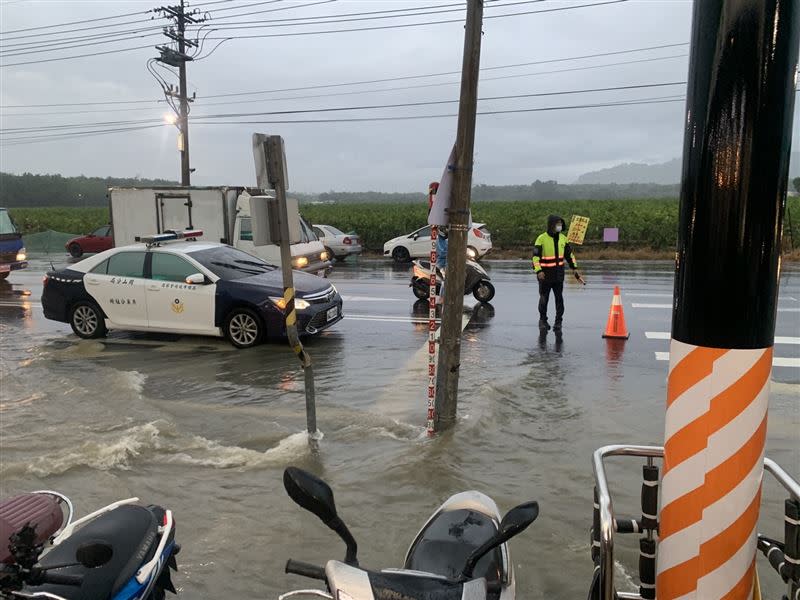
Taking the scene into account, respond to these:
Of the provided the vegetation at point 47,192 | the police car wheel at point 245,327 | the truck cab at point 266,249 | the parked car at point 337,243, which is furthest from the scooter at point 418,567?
the vegetation at point 47,192

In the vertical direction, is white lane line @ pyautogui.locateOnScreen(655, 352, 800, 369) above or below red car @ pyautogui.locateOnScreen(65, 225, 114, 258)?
below

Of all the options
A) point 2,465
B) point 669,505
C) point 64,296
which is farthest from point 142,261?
point 669,505

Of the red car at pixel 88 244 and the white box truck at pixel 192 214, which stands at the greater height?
the white box truck at pixel 192 214

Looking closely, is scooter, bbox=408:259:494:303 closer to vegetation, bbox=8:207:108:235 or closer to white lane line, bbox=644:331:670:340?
white lane line, bbox=644:331:670:340

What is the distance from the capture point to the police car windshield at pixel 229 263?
10539 mm

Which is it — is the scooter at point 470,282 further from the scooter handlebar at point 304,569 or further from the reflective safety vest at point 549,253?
the scooter handlebar at point 304,569

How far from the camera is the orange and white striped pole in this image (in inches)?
86.6

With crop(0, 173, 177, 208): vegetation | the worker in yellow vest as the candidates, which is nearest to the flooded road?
the worker in yellow vest

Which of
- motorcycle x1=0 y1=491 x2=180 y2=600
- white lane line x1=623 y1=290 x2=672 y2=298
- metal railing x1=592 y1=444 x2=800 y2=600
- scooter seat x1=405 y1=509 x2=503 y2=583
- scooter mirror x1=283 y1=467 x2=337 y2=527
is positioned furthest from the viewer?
white lane line x1=623 y1=290 x2=672 y2=298

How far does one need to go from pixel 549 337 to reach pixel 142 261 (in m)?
6.64

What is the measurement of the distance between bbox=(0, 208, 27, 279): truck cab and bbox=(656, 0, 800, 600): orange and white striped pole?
68.0ft

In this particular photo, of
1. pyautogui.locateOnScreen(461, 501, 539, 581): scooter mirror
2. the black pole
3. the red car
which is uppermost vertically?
the black pole

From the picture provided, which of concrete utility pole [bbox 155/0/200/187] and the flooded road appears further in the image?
concrete utility pole [bbox 155/0/200/187]

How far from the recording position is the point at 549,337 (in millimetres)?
10516
